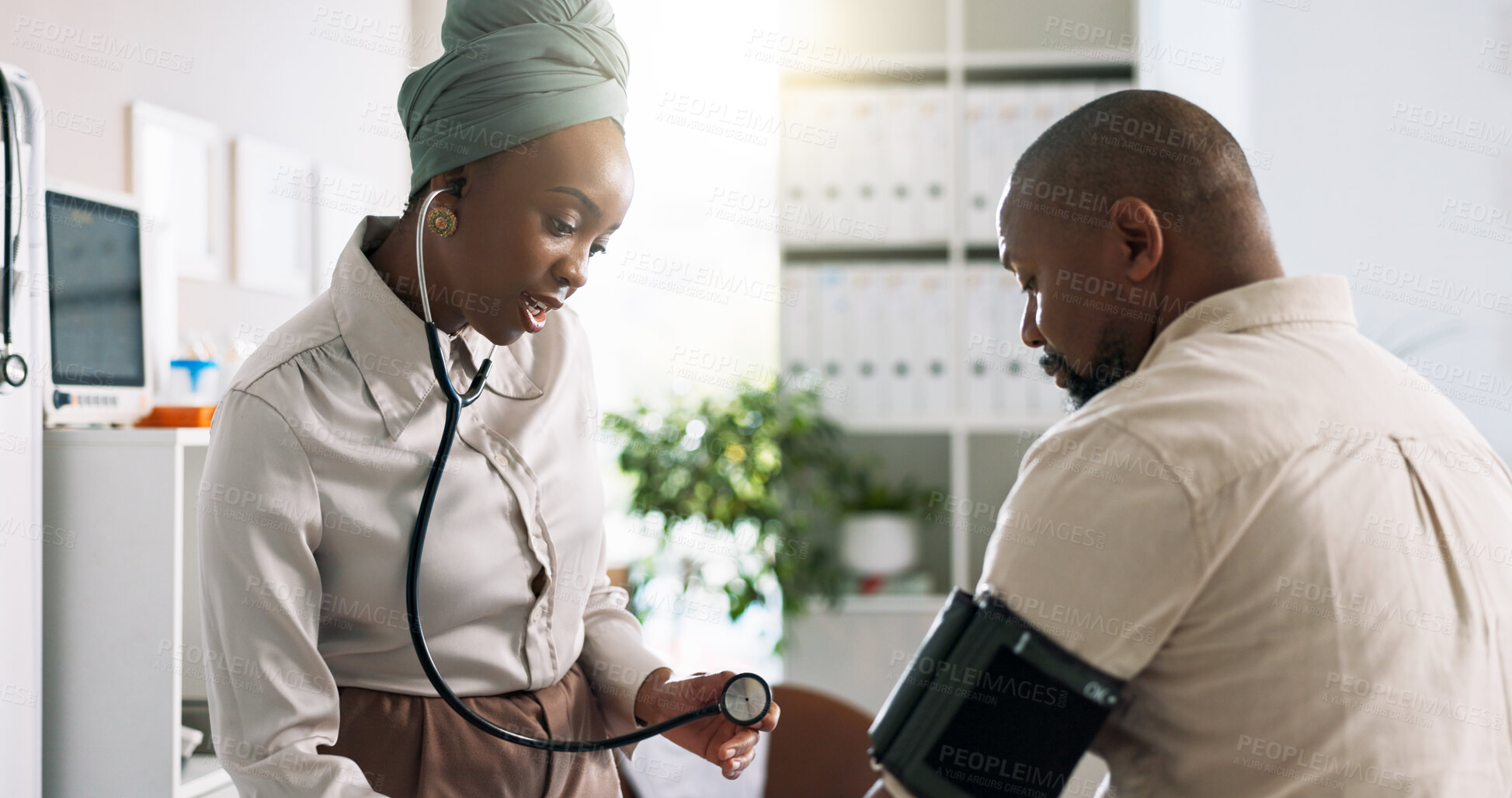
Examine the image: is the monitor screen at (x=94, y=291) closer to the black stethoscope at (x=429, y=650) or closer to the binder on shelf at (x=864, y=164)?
the black stethoscope at (x=429, y=650)

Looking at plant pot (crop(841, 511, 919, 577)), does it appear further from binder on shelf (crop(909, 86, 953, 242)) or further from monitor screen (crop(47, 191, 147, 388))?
monitor screen (crop(47, 191, 147, 388))

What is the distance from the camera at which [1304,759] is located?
0.80 metres

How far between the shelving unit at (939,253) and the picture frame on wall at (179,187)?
1.39 metres

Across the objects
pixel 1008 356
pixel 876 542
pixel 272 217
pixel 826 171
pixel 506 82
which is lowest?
pixel 876 542

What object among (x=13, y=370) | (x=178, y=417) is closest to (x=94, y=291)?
(x=178, y=417)

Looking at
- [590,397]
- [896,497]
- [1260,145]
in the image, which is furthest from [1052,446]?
[896,497]

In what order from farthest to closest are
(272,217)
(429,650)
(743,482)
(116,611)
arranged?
(743,482)
(272,217)
(116,611)
(429,650)

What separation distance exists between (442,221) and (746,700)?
50cm

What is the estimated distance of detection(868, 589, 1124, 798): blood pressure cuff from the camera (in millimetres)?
807

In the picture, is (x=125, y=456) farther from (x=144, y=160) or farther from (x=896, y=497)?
(x=896, y=497)

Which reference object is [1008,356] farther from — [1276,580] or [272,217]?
[1276,580]

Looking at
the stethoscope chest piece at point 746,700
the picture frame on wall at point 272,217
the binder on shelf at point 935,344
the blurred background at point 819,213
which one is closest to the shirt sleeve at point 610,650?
the stethoscope chest piece at point 746,700

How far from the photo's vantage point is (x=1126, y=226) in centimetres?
96

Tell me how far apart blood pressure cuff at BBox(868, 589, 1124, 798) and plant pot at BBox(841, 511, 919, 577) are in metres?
2.10
